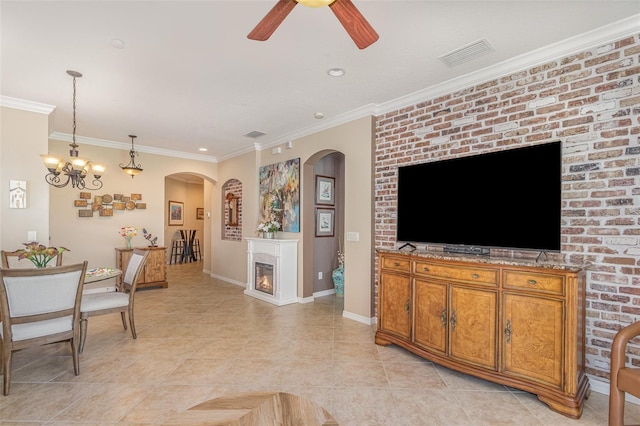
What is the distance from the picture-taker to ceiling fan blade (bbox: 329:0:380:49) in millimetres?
1555

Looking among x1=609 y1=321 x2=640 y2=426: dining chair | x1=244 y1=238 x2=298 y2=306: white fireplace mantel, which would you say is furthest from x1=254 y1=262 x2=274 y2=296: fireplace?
x1=609 y1=321 x2=640 y2=426: dining chair

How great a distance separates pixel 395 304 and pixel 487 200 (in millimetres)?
1354

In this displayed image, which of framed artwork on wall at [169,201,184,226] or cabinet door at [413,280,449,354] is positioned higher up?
framed artwork on wall at [169,201,184,226]

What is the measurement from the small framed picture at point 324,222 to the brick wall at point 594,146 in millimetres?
3003

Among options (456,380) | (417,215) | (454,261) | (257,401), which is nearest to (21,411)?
(257,401)

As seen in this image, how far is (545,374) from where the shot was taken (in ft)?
7.34

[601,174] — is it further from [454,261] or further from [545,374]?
[545,374]

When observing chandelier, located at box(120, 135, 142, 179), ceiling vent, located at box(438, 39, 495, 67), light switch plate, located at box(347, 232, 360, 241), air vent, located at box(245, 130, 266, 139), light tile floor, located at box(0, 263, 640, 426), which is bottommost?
light tile floor, located at box(0, 263, 640, 426)

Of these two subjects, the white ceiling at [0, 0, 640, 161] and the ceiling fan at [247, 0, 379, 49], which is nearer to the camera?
the ceiling fan at [247, 0, 379, 49]

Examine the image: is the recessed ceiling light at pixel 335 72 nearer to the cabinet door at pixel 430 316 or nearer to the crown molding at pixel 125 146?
the cabinet door at pixel 430 316

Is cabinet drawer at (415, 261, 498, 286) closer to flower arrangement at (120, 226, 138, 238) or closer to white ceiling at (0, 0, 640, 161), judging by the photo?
white ceiling at (0, 0, 640, 161)

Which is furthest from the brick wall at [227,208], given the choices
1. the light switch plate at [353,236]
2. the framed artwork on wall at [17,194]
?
the framed artwork on wall at [17,194]

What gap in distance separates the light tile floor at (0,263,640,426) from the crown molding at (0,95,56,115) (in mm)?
2805

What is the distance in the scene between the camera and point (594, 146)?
Answer: 244 cm
